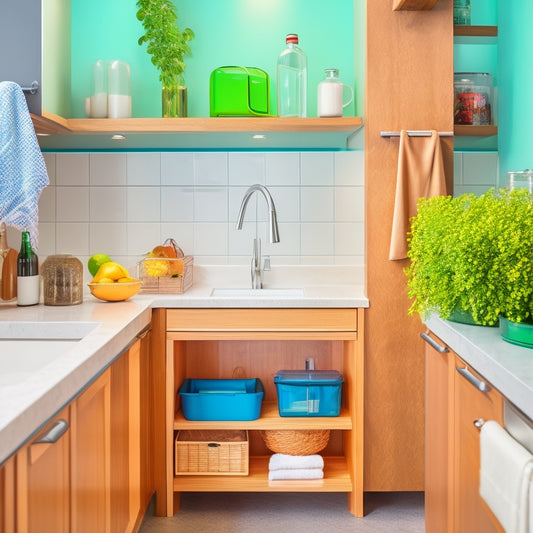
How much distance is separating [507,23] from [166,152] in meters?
1.56

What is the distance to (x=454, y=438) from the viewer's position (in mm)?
1636

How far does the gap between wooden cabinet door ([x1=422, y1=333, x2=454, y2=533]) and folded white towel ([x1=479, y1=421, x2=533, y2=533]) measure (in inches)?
16.3

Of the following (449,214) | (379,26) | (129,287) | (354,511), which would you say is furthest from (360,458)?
(379,26)

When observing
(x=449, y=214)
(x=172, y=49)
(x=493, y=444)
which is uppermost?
(x=172, y=49)

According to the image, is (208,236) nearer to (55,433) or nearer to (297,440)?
(297,440)

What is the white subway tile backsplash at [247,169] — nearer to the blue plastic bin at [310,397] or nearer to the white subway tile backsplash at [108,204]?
the white subway tile backsplash at [108,204]

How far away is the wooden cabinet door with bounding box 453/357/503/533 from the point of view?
1.33 metres

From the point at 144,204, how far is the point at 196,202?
0.23 metres

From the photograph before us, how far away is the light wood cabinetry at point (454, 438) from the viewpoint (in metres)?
1.39

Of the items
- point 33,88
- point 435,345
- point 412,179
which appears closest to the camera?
point 435,345

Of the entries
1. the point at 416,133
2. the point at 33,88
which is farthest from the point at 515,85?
the point at 33,88

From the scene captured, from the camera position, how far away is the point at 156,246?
290cm

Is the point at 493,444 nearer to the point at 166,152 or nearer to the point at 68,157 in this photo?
the point at 166,152

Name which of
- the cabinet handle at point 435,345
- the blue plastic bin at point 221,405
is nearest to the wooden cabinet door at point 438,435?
the cabinet handle at point 435,345
